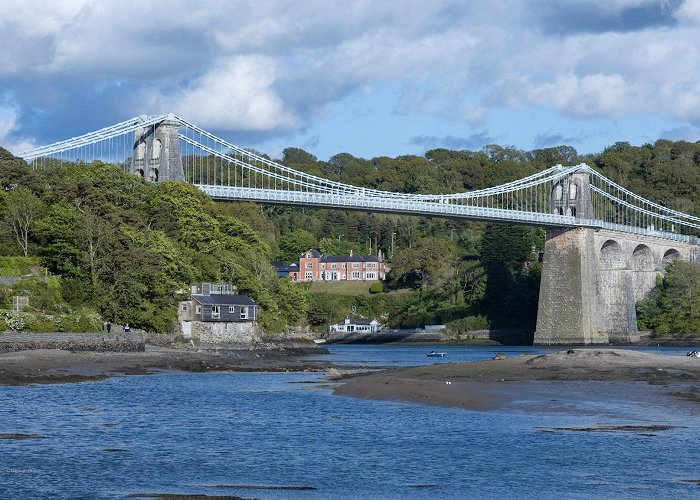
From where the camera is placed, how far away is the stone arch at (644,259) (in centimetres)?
9394

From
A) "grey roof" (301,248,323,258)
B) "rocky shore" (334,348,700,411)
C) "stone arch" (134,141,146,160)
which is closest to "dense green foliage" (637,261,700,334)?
"grey roof" (301,248,323,258)

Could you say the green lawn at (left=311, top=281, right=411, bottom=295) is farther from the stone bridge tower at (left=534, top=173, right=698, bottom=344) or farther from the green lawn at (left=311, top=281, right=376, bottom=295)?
the stone bridge tower at (left=534, top=173, right=698, bottom=344)

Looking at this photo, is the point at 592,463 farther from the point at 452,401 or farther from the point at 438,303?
the point at 438,303

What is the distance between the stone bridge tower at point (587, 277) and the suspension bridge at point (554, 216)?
0.25 feet

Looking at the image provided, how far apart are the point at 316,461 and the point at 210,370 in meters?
25.2

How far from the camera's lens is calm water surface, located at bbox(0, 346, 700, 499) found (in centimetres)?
1764

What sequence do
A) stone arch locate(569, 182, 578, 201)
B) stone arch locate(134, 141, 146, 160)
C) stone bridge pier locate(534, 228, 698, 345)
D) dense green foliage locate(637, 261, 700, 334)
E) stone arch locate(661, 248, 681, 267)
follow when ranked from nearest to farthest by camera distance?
stone arch locate(134, 141, 146, 160) → stone bridge pier locate(534, 228, 698, 345) → dense green foliage locate(637, 261, 700, 334) → stone arch locate(569, 182, 578, 201) → stone arch locate(661, 248, 681, 267)

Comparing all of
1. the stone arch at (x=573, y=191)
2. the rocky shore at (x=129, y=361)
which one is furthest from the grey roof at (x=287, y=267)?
the rocky shore at (x=129, y=361)

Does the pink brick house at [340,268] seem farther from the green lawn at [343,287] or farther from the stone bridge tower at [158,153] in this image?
the stone bridge tower at [158,153]

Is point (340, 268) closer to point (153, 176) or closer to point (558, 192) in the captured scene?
point (558, 192)

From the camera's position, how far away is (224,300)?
5934cm

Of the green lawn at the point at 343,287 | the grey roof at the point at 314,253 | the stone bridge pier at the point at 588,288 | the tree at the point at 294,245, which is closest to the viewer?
the stone bridge pier at the point at 588,288

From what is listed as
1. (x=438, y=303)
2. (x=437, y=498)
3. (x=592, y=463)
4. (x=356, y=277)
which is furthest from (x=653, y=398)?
(x=356, y=277)

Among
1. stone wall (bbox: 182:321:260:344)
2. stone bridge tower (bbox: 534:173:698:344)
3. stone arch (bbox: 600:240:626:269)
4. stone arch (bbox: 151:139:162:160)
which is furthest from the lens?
stone arch (bbox: 600:240:626:269)
